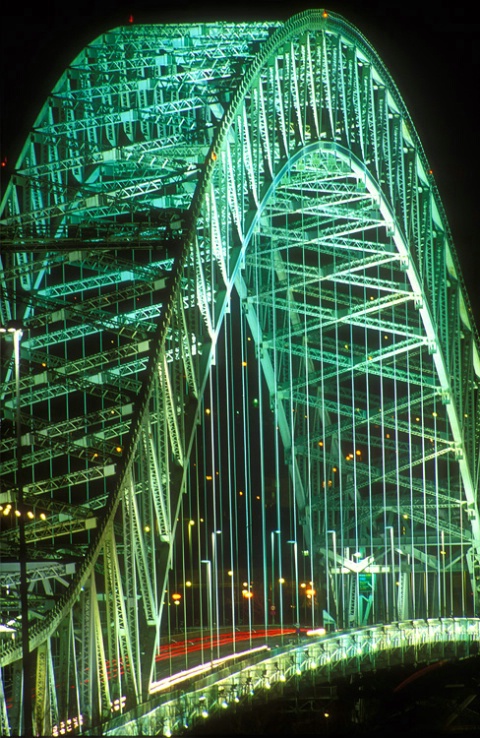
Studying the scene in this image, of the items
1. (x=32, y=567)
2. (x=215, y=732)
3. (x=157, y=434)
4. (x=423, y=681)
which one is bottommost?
(x=423, y=681)

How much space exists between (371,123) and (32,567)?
32.9 m

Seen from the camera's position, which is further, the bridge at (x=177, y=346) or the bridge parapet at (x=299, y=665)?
the bridge at (x=177, y=346)

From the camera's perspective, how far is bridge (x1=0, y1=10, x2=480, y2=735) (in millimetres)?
42656

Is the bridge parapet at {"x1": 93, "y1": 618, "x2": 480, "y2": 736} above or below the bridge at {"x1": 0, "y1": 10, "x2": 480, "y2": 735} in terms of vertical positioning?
below

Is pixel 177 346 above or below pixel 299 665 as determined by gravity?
above

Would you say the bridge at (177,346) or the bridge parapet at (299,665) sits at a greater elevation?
the bridge at (177,346)

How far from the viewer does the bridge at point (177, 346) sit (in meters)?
42.7

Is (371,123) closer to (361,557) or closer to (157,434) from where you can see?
(361,557)

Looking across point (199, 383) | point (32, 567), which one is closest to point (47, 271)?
point (199, 383)

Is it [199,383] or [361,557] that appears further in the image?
[361,557]

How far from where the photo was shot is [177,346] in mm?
46906

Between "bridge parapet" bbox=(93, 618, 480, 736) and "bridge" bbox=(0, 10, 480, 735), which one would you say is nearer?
"bridge parapet" bbox=(93, 618, 480, 736)

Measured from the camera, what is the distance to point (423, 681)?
68.2 m

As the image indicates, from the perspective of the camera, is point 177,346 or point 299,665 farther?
point 299,665
